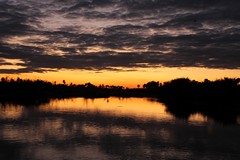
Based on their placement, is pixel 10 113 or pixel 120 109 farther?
pixel 120 109

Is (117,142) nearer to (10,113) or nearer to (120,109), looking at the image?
(10,113)

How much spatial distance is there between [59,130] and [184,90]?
139802 millimetres

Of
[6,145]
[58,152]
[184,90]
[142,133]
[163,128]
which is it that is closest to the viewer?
[58,152]

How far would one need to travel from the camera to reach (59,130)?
57.9m

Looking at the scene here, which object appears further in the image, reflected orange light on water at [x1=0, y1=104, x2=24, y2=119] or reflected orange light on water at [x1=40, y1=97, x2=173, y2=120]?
reflected orange light on water at [x1=40, y1=97, x2=173, y2=120]

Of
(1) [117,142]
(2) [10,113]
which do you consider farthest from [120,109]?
(1) [117,142]

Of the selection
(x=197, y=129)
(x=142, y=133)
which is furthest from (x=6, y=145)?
(x=197, y=129)

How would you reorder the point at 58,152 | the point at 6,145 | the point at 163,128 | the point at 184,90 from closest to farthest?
the point at 58,152
the point at 6,145
the point at 163,128
the point at 184,90

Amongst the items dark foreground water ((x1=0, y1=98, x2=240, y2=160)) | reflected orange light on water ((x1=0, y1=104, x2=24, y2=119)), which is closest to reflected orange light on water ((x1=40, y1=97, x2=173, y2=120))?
reflected orange light on water ((x1=0, y1=104, x2=24, y2=119))

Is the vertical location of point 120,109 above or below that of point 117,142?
above

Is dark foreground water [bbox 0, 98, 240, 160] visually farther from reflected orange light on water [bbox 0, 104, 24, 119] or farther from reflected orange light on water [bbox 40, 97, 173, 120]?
reflected orange light on water [bbox 40, 97, 173, 120]

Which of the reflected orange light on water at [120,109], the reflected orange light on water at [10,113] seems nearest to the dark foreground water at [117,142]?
the reflected orange light on water at [10,113]

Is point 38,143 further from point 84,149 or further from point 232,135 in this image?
point 232,135

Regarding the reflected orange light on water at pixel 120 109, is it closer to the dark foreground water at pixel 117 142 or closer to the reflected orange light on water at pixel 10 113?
the reflected orange light on water at pixel 10 113
